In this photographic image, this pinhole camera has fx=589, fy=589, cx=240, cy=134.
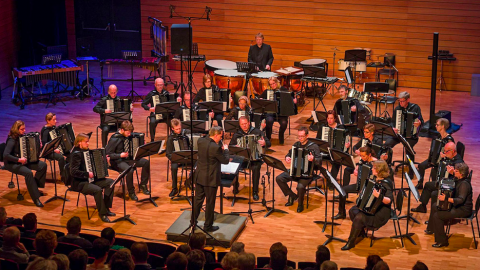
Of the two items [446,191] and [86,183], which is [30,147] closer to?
[86,183]

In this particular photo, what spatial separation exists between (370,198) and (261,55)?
316 inches

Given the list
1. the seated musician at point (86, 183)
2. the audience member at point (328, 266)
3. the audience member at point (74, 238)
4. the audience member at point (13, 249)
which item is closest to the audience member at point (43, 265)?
the audience member at point (13, 249)

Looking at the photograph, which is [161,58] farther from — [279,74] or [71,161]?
[71,161]

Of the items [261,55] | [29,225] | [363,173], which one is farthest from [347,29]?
[29,225]

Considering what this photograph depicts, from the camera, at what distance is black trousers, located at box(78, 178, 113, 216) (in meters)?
9.48

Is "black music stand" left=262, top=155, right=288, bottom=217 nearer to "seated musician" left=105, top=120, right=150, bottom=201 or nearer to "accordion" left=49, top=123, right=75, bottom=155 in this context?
"seated musician" left=105, top=120, right=150, bottom=201

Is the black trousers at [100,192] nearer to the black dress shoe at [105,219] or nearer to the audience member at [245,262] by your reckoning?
the black dress shoe at [105,219]

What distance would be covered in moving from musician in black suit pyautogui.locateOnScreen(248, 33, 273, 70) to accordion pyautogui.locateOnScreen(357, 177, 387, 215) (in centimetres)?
768

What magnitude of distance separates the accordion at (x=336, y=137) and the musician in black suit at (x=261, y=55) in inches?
204

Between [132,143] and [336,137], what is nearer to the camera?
[132,143]

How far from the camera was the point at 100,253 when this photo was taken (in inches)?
261

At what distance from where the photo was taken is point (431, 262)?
8219 mm

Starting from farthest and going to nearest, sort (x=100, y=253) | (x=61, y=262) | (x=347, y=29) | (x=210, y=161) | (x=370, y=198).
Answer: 1. (x=347, y=29)
2. (x=210, y=161)
3. (x=370, y=198)
4. (x=100, y=253)
5. (x=61, y=262)

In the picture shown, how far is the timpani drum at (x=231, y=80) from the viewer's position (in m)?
14.9
